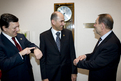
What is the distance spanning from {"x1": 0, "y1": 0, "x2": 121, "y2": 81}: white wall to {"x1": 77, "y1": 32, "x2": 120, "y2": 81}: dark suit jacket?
1222mm

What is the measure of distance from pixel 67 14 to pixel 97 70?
1.69 m

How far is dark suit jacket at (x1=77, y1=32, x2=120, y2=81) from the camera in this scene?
131 cm

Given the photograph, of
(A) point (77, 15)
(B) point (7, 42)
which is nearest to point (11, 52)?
(B) point (7, 42)

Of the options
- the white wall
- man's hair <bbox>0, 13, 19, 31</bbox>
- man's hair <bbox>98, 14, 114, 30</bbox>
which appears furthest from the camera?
the white wall

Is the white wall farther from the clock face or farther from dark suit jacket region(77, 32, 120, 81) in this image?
dark suit jacket region(77, 32, 120, 81)

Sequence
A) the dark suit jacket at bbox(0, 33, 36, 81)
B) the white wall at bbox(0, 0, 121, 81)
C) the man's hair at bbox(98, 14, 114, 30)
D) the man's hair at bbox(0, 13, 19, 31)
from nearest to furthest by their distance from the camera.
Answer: the dark suit jacket at bbox(0, 33, 36, 81)
the man's hair at bbox(0, 13, 19, 31)
the man's hair at bbox(98, 14, 114, 30)
the white wall at bbox(0, 0, 121, 81)

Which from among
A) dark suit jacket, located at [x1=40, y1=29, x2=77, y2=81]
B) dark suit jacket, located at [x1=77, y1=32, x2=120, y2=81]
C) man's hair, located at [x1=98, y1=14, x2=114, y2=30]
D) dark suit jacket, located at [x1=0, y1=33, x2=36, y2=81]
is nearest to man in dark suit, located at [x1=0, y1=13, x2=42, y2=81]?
dark suit jacket, located at [x1=0, y1=33, x2=36, y2=81]

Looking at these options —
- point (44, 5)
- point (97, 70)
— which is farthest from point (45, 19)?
point (97, 70)

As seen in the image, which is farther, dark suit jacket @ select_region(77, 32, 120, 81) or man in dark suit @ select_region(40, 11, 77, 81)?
man in dark suit @ select_region(40, 11, 77, 81)

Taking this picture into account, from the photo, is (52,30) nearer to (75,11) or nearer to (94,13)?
(75,11)

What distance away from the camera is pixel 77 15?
2588 millimetres

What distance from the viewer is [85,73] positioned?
2.74 m

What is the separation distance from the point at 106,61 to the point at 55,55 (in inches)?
33.1

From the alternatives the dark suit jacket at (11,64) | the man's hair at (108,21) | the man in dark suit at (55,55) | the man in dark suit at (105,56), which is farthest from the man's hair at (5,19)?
the man's hair at (108,21)
